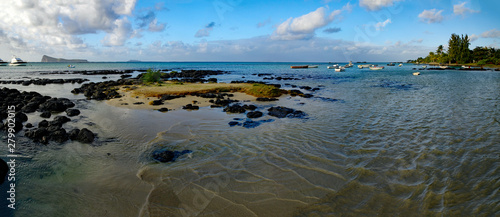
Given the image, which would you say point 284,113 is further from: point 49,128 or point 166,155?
point 49,128

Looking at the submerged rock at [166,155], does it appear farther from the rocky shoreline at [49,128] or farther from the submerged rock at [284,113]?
the submerged rock at [284,113]

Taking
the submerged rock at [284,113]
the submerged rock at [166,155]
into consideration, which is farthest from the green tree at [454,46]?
the submerged rock at [166,155]

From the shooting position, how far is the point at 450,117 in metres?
13.8

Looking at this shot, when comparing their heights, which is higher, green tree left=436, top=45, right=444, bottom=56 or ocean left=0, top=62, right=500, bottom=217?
green tree left=436, top=45, right=444, bottom=56

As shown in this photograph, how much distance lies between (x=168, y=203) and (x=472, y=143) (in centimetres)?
1162

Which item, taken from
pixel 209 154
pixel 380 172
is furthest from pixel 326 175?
pixel 209 154

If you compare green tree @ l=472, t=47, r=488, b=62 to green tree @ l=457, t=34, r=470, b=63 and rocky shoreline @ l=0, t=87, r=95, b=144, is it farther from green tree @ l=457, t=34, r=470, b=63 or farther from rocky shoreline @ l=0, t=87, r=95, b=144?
rocky shoreline @ l=0, t=87, r=95, b=144

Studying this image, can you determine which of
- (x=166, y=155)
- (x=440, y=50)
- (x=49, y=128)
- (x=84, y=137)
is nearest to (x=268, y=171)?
(x=166, y=155)

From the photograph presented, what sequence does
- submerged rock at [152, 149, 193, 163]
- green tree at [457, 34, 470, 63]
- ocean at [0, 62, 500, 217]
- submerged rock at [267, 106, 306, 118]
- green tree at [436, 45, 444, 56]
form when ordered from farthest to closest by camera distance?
green tree at [436, 45, 444, 56]
green tree at [457, 34, 470, 63]
submerged rock at [267, 106, 306, 118]
submerged rock at [152, 149, 193, 163]
ocean at [0, 62, 500, 217]

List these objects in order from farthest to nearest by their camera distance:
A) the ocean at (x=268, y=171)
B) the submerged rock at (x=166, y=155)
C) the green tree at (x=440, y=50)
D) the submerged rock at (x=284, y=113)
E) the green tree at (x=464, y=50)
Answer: the green tree at (x=440, y=50), the green tree at (x=464, y=50), the submerged rock at (x=284, y=113), the submerged rock at (x=166, y=155), the ocean at (x=268, y=171)

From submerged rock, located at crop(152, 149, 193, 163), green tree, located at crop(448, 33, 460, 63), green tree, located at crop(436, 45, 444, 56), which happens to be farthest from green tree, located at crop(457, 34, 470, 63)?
submerged rock, located at crop(152, 149, 193, 163)

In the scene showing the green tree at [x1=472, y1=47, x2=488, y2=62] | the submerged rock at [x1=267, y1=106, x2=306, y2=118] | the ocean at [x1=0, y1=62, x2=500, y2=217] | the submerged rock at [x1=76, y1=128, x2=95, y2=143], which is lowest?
the ocean at [x1=0, y1=62, x2=500, y2=217]

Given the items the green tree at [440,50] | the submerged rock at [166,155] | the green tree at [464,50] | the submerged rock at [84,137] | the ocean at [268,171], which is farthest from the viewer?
the green tree at [440,50]

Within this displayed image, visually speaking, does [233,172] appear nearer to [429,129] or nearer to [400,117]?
[429,129]
